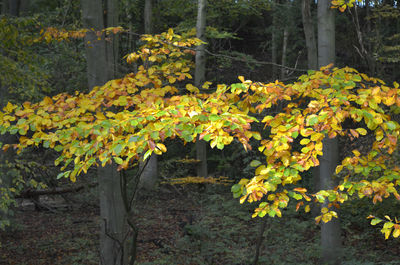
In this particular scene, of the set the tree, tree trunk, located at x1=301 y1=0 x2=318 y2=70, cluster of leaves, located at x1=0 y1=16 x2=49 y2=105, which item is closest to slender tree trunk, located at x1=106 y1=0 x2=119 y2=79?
cluster of leaves, located at x1=0 y1=16 x2=49 y2=105

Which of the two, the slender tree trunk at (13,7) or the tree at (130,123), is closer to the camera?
the tree at (130,123)

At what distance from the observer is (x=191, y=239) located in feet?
30.8

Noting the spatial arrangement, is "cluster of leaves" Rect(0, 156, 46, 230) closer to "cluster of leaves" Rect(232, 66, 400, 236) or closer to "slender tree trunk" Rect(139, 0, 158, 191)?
"cluster of leaves" Rect(232, 66, 400, 236)

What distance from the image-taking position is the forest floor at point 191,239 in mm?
8406

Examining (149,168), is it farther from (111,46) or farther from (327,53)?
(327,53)

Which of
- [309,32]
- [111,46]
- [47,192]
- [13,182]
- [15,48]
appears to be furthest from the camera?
[47,192]

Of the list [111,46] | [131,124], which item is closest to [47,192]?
[111,46]

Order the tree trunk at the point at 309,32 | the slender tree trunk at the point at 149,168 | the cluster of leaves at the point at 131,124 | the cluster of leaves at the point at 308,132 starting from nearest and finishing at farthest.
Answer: the cluster of leaves at the point at 131,124 < the cluster of leaves at the point at 308,132 < the tree trunk at the point at 309,32 < the slender tree trunk at the point at 149,168

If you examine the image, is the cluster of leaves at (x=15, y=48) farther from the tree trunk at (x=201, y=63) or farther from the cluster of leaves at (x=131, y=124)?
the tree trunk at (x=201, y=63)

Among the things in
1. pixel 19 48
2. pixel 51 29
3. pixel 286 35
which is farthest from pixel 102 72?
pixel 286 35

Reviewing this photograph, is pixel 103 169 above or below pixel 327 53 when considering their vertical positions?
below

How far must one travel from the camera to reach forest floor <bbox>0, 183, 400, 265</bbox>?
27.6ft

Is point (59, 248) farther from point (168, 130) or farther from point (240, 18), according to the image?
point (240, 18)

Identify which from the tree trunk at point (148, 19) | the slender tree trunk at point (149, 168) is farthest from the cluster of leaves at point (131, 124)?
the tree trunk at point (148, 19)
